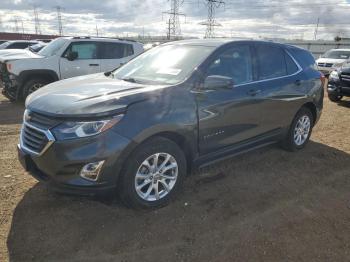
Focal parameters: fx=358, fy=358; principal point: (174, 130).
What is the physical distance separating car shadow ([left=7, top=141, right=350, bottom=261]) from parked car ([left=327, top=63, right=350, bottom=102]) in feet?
20.0

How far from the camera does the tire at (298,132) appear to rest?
18.6 feet

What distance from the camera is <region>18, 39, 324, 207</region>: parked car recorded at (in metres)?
3.31

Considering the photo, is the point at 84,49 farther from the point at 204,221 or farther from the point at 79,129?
the point at 204,221

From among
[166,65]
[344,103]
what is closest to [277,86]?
[166,65]

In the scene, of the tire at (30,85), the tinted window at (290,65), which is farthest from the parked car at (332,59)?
the tire at (30,85)

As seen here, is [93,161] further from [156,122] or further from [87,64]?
[87,64]

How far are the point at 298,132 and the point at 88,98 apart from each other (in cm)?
369

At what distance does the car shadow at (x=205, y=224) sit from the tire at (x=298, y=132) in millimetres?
950

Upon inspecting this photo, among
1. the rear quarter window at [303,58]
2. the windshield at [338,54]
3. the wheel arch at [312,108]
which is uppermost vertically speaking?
the rear quarter window at [303,58]

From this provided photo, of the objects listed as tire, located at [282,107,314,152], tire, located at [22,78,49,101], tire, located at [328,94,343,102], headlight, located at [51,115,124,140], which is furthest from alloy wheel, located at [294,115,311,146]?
tire, located at [22,78,49,101]

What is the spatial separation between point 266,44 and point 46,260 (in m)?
3.95

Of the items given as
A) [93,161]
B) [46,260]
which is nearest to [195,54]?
[93,161]

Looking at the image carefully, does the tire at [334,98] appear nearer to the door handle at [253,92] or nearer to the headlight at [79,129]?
the door handle at [253,92]

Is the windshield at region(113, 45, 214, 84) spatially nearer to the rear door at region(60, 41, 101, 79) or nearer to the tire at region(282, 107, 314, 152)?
the tire at region(282, 107, 314, 152)
